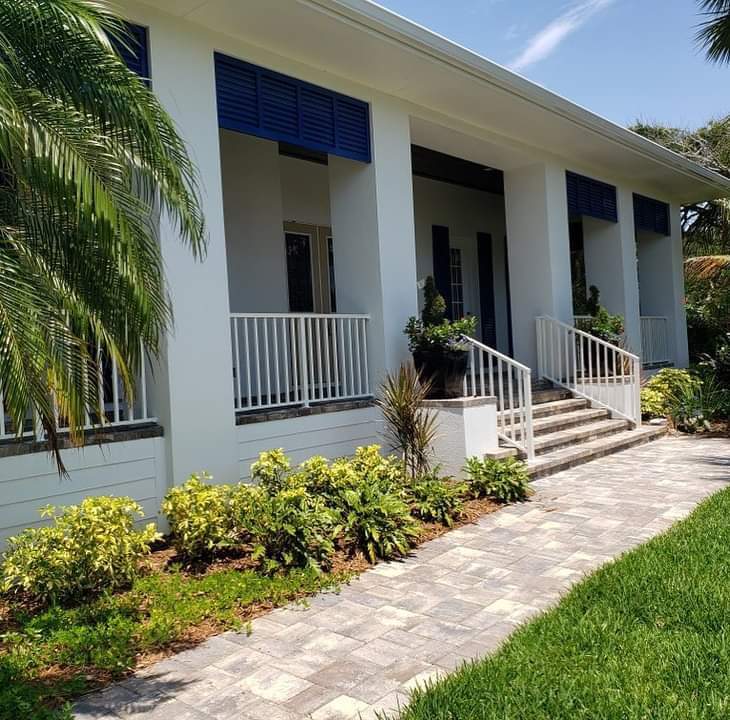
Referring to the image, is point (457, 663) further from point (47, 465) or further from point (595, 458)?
point (595, 458)

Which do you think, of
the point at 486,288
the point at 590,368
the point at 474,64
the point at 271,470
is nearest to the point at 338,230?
the point at 474,64

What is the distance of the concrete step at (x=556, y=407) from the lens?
9.11 m

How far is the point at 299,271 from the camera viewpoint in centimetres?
981

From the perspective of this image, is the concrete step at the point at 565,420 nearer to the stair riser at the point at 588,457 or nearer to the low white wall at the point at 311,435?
the stair riser at the point at 588,457

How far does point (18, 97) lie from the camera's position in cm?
275

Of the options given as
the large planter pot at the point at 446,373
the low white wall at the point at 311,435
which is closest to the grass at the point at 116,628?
the low white wall at the point at 311,435

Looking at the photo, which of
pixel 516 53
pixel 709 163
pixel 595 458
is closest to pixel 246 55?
pixel 595 458

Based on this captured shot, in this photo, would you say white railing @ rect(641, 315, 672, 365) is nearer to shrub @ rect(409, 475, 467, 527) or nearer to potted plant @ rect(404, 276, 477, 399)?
potted plant @ rect(404, 276, 477, 399)

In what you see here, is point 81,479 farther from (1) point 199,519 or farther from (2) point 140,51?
(2) point 140,51

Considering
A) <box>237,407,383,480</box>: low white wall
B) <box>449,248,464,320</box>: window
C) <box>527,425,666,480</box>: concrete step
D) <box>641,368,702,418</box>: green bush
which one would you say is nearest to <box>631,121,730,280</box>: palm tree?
<box>641,368,702,418</box>: green bush

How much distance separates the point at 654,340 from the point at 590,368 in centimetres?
419

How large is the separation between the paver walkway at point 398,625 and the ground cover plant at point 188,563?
190mm

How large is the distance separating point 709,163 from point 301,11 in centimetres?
1695

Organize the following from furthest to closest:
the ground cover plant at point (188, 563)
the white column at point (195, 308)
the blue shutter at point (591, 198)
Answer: the blue shutter at point (591, 198) < the white column at point (195, 308) < the ground cover plant at point (188, 563)
